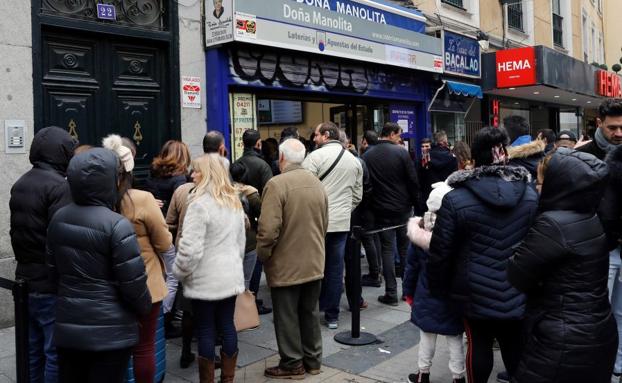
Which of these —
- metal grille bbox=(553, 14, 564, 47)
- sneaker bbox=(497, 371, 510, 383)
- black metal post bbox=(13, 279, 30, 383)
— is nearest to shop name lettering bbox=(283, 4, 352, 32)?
sneaker bbox=(497, 371, 510, 383)

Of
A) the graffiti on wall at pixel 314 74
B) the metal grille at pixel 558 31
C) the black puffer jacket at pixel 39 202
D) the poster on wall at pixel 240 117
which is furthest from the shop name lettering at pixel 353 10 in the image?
the metal grille at pixel 558 31

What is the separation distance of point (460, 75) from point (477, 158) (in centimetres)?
930

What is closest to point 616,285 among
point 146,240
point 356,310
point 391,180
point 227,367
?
point 356,310

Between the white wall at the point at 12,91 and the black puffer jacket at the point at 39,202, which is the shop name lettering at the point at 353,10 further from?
the black puffer jacket at the point at 39,202

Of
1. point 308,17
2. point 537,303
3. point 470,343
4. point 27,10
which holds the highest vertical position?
point 308,17

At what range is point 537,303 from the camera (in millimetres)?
2797

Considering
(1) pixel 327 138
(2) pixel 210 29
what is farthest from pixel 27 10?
(1) pixel 327 138

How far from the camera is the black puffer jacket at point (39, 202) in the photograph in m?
3.54

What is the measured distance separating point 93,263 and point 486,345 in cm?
238

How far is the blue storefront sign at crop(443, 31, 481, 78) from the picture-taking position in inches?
466

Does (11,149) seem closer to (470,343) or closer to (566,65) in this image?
(470,343)

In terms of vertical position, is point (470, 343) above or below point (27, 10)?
below

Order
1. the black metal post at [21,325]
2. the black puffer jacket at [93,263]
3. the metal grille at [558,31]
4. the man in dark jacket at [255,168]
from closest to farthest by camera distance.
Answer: the black puffer jacket at [93,263] < the black metal post at [21,325] < the man in dark jacket at [255,168] < the metal grille at [558,31]

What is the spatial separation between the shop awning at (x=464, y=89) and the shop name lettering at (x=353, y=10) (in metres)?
2.63
